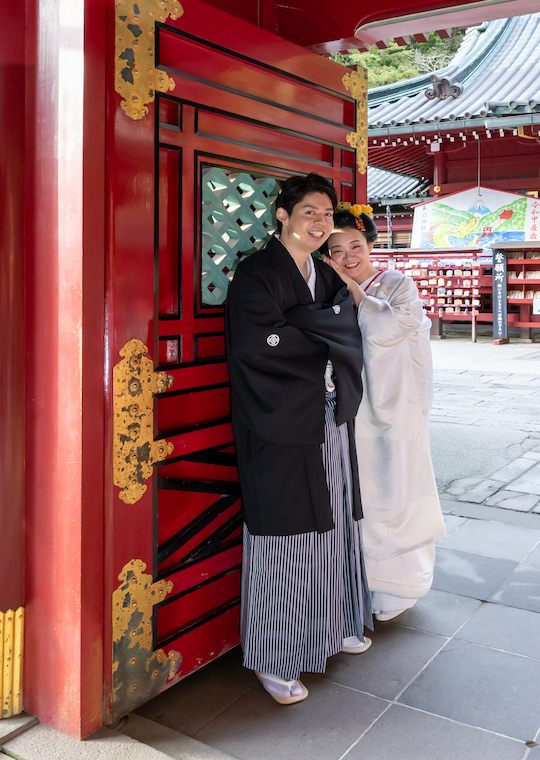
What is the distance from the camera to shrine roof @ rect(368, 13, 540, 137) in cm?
1258

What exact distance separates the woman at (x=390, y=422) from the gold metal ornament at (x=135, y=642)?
962 millimetres

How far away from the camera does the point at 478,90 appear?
14289 mm

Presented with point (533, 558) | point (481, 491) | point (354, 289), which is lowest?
point (533, 558)

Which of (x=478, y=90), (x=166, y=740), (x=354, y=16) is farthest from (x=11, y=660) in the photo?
(x=478, y=90)

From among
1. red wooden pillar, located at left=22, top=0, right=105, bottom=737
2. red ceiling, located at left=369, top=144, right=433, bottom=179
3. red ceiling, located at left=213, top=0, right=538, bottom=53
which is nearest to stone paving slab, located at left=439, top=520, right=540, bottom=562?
red wooden pillar, located at left=22, top=0, right=105, bottom=737

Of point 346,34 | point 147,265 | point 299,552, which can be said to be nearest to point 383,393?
point 299,552

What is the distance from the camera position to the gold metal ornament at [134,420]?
217 centimetres

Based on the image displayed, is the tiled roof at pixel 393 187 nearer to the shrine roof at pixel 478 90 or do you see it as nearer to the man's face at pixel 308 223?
the shrine roof at pixel 478 90

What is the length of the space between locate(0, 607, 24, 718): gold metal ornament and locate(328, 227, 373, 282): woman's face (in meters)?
1.77

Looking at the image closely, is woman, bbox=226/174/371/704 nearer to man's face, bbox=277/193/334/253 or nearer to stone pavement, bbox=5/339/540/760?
man's face, bbox=277/193/334/253

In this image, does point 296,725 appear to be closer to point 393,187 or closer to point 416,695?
point 416,695

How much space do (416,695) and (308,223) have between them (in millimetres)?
1693

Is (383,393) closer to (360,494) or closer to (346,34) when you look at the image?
(360,494)

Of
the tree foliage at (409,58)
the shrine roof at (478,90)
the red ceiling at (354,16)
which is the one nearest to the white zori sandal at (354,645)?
the red ceiling at (354,16)
